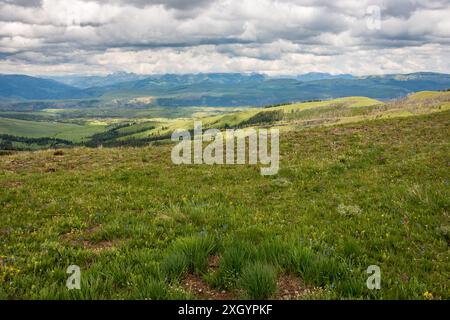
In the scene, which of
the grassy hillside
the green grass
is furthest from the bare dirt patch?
the green grass

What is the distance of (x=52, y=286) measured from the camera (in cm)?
664

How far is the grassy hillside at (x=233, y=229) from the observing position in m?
6.76

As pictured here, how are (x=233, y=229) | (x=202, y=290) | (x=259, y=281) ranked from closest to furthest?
(x=259, y=281) → (x=202, y=290) → (x=233, y=229)

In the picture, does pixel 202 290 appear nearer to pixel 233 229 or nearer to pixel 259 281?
pixel 259 281

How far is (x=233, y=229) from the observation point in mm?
10445

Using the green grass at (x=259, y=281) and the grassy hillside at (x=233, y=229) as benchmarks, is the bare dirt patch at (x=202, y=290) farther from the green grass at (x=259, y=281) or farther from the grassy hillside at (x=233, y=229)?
the green grass at (x=259, y=281)

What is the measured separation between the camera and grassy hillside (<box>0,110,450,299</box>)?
22.2 feet

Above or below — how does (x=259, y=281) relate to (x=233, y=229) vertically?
above

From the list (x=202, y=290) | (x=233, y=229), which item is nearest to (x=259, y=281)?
(x=202, y=290)

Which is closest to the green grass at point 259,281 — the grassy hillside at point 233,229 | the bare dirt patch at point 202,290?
the grassy hillside at point 233,229

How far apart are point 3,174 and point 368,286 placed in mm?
23661

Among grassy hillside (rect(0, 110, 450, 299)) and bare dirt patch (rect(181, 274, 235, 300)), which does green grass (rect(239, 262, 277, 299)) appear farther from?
bare dirt patch (rect(181, 274, 235, 300))
